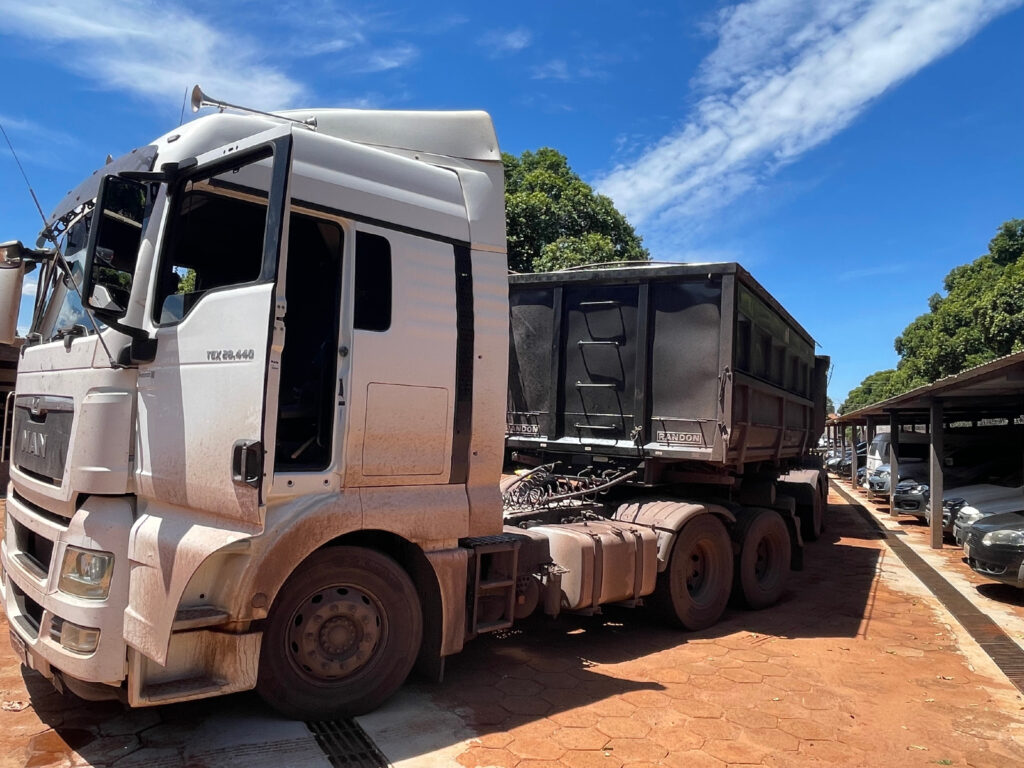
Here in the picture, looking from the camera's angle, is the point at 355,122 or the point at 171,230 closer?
the point at 171,230

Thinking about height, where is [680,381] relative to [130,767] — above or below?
above

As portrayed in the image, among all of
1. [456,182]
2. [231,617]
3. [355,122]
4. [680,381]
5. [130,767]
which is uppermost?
[355,122]

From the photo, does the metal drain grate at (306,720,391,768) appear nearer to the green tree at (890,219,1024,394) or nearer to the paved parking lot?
the paved parking lot

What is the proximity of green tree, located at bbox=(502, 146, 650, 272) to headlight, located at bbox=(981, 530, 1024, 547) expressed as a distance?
9.40m

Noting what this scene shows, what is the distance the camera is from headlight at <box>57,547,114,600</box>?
334 centimetres

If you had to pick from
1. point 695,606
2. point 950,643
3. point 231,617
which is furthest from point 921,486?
point 231,617

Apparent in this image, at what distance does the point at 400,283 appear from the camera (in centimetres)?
407

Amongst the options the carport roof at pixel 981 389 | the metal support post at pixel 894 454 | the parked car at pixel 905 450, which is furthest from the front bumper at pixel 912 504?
the carport roof at pixel 981 389

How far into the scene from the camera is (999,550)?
26.8 feet

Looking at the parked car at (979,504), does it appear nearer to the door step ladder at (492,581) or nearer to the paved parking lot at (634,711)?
the paved parking lot at (634,711)

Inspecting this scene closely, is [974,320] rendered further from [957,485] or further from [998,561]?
[998,561]

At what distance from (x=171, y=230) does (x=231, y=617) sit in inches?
76.1

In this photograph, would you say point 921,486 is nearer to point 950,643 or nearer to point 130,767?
point 950,643

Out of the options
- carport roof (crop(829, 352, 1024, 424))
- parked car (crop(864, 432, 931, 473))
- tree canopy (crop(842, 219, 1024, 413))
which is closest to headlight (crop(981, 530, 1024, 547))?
carport roof (crop(829, 352, 1024, 424))
